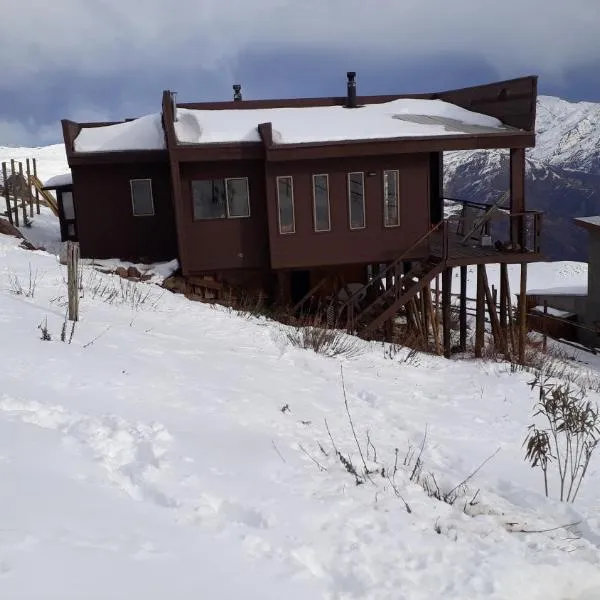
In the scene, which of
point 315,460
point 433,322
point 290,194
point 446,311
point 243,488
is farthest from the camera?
point 433,322

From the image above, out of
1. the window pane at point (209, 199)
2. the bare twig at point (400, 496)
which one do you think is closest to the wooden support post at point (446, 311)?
the window pane at point (209, 199)

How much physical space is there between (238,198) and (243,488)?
419 inches

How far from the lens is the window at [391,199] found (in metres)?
13.9

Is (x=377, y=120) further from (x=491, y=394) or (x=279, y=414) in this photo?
(x=279, y=414)

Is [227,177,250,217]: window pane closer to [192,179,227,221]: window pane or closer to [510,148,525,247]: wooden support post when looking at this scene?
[192,179,227,221]: window pane

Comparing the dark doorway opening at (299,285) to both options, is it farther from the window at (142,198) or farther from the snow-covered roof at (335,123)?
the window at (142,198)

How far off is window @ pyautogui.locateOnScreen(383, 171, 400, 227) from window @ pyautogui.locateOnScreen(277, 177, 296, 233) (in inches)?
84.8

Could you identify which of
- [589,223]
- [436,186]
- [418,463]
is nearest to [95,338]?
[418,463]

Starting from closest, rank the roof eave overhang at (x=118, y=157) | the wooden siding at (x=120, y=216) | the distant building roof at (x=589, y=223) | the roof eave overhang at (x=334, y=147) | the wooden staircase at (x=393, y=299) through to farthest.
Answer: the roof eave overhang at (x=334, y=147), the wooden staircase at (x=393, y=299), the roof eave overhang at (x=118, y=157), the wooden siding at (x=120, y=216), the distant building roof at (x=589, y=223)

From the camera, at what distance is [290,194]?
1366cm

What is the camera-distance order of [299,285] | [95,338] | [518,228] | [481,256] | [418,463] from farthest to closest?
[299,285] < [518,228] < [481,256] < [95,338] < [418,463]

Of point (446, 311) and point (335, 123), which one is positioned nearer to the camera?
point (446, 311)

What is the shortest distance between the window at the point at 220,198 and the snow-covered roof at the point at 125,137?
1.59m

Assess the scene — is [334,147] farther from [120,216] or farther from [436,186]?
[120,216]
